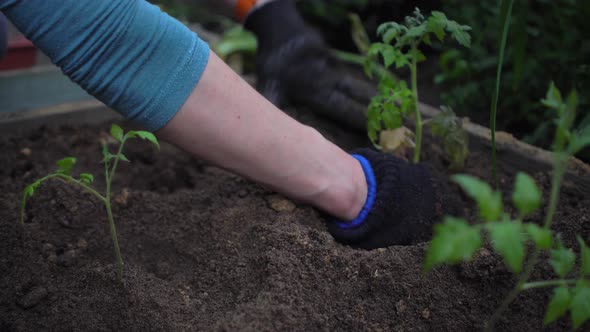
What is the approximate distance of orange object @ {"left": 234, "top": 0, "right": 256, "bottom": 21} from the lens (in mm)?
2287

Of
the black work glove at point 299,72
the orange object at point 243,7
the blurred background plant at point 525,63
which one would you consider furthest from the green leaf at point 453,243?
the orange object at point 243,7

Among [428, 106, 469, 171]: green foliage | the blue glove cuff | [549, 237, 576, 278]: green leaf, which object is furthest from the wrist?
[549, 237, 576, 278]: green leaf

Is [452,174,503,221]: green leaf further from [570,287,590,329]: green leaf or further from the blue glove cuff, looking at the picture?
the blue glove cuff

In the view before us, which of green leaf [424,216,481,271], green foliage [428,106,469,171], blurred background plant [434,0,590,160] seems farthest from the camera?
blurred background plant [434,0,590,160]

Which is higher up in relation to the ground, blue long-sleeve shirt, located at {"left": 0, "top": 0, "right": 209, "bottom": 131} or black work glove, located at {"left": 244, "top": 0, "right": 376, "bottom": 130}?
blue long-sleeve shirt, located at {"left": 0, "top": 0, "right": 209, "bottom": 131}

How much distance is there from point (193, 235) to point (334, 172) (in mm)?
430

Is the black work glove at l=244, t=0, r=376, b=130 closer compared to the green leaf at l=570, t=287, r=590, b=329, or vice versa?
the green leaf at l=570, t=287, r=590, b=329

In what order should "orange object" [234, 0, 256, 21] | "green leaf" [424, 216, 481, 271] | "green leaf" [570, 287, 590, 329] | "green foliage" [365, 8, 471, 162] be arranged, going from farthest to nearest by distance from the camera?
"orange object" [234, 0, 256, 21], "green foliage" [365, 8, 471, 162], "green leaf" [570, 287, 590, 329], "green leaf" [424, 216, 481, 271]

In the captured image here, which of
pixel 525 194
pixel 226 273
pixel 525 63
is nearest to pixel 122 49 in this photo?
pixel 226 273

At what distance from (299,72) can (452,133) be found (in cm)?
73

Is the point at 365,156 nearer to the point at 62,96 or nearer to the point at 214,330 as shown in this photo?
the point at 214,330

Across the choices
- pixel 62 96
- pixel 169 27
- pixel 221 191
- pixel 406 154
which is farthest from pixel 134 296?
pixel 62 96

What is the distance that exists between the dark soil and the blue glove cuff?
84 millimetres

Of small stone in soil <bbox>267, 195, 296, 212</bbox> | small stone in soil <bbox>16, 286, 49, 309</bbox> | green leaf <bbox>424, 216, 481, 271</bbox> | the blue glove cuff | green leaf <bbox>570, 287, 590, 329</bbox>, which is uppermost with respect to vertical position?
green leaf <bbox>424, 216, 481, 271</bbox>
